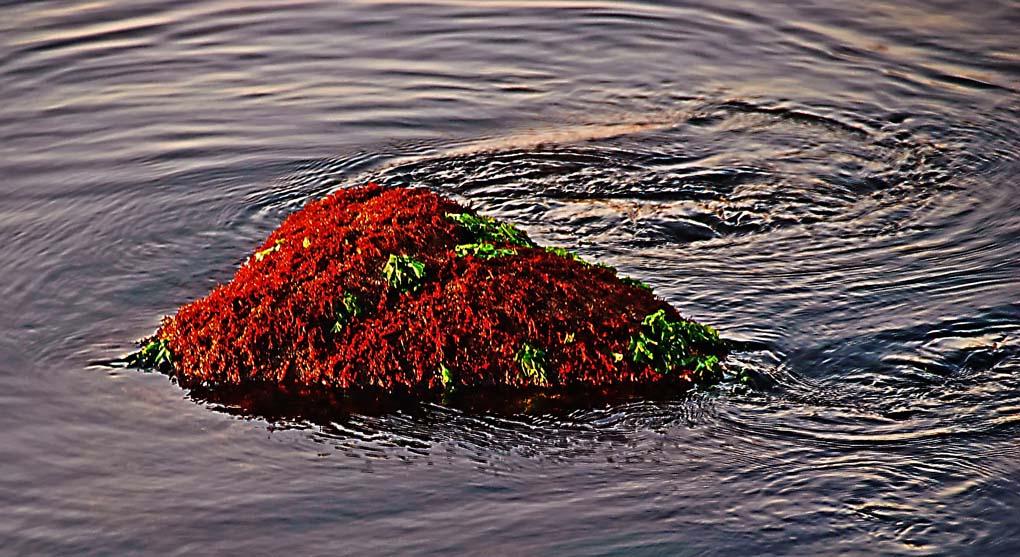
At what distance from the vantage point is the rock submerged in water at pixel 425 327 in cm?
771

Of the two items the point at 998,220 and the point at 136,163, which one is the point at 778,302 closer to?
the point at 998,220

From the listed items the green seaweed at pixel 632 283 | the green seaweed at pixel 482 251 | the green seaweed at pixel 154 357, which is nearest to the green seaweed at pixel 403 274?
the green seaweed at pixel 482 251

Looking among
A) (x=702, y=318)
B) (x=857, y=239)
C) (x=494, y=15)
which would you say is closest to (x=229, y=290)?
(x=702, y=318)

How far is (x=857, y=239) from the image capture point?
377 inches

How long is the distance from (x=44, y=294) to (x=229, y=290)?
5.79 feet

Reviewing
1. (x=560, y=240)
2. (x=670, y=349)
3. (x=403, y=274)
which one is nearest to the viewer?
(x=670, y=349)

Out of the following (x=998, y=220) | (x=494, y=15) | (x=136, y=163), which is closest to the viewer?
(x=998, y=220)

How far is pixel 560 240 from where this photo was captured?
9625mm

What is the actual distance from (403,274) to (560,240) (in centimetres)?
200

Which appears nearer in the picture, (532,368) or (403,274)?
(532,368)

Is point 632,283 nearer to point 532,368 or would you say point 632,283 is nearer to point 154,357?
point 532,368

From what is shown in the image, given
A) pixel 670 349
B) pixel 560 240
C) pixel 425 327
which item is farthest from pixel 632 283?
pixel 425 327

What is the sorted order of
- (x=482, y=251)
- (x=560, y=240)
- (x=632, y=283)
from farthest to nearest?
(x=560, y=240)
(x=632, y=283)
(x=482, y=251)

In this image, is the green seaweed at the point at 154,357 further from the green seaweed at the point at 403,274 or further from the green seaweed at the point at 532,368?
the green seaweed at the point at 532,368
